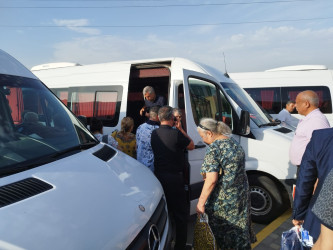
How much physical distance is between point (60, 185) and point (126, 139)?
8.22 ft

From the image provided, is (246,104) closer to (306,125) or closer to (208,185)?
(306,125)

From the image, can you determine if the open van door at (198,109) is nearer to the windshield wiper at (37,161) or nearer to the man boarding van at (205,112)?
the man boarding van at (205,112)

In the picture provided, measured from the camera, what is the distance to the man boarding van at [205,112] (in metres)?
4.08

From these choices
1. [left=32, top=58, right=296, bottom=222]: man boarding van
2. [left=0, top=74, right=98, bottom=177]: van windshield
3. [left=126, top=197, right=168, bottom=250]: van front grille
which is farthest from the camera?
[left=32, top=58, right=296, bottom=222]: man boarding van

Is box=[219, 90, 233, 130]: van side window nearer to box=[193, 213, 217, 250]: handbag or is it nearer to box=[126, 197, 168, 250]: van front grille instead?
box=[193, 213, 217, 250]: handbag

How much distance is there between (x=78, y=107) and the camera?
18.0 ft

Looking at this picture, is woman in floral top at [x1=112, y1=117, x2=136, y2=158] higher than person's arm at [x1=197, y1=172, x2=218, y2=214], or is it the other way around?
woman in floral top at [x1=112, y1=117, x2=136, y2=158]

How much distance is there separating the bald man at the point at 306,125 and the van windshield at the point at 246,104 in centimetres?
65

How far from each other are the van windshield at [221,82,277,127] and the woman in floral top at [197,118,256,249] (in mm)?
1887

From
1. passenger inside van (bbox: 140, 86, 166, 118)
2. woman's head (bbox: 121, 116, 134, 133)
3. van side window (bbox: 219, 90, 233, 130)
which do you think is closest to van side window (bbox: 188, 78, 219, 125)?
van side window (bbox: 219, 90, 233, 130)

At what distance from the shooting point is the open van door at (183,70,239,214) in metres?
4.01

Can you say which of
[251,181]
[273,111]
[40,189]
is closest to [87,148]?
[40,189]

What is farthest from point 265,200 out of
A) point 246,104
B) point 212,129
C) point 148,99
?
point 148,99

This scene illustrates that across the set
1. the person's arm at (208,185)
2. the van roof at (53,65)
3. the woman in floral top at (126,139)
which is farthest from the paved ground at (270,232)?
the van roof at (53,65)
